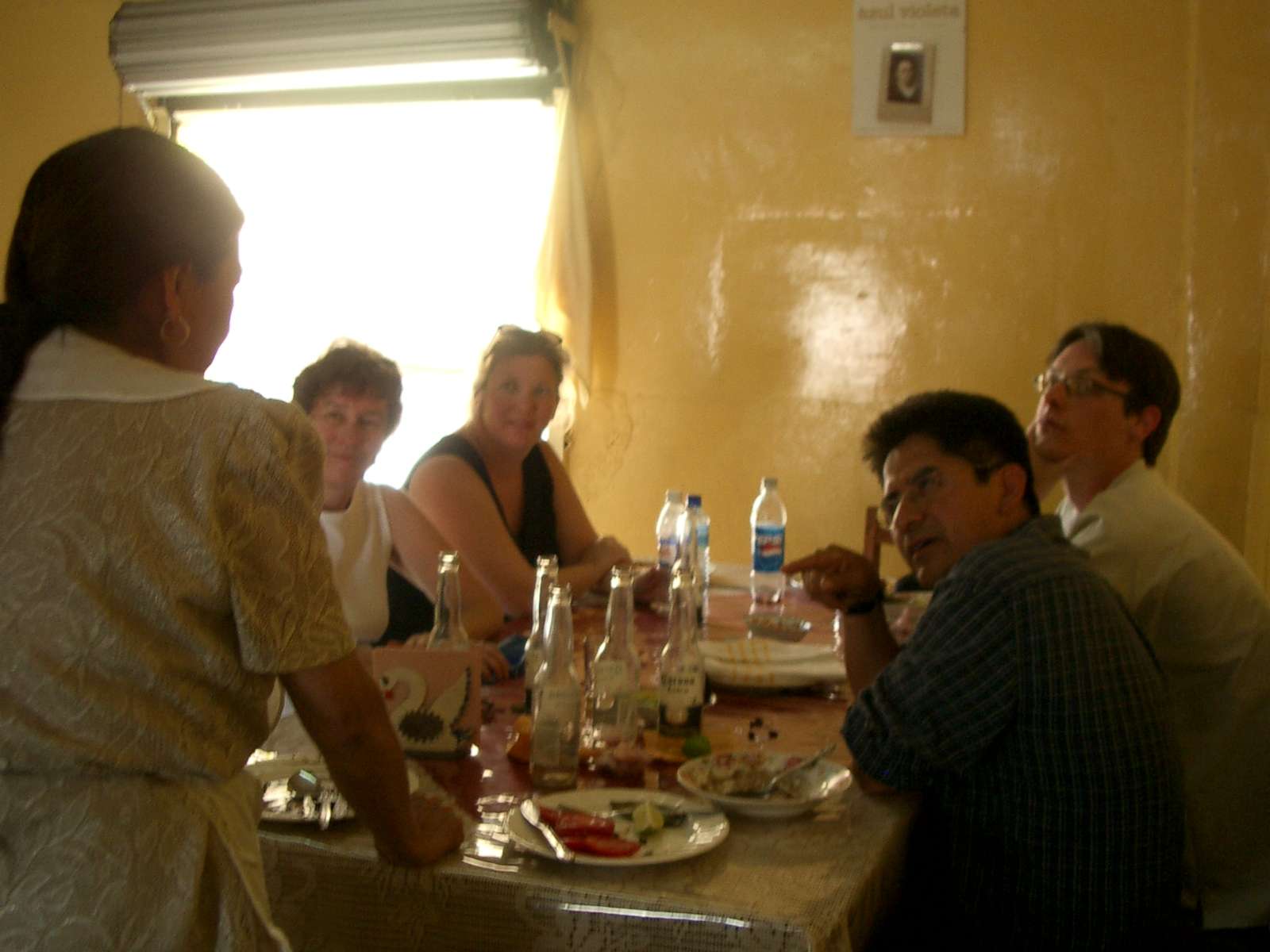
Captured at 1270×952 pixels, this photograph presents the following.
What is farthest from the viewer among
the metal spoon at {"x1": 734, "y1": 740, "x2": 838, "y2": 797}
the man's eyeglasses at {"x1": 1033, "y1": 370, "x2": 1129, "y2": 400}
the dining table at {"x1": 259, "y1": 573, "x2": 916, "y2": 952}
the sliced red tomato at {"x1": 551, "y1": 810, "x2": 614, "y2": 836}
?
the man's eyeglasses at {"x1": 1033, "y1": 370, "x2": 1129, "y2": 400}

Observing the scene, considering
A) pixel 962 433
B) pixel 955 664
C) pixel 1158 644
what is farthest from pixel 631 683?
pixel 1158 644

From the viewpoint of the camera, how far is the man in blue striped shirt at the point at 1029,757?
1.40m

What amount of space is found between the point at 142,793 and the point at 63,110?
156 inches

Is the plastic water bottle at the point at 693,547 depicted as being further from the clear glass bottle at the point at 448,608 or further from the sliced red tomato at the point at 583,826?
the sliced red tomato at the point at 583,826

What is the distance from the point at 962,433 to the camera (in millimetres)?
1663

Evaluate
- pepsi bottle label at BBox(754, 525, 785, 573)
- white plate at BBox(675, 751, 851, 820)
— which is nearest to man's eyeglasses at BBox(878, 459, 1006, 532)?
white plate at BBox(675, 751, 851, 820)

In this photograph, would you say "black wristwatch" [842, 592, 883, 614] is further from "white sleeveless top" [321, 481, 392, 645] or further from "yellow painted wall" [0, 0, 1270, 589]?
"yellow painted wall" [0, 0, 1270, 589]

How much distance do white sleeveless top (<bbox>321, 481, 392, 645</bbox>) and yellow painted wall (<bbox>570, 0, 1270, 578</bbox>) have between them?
183 cm

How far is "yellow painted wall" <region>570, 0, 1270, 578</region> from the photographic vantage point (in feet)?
11.2

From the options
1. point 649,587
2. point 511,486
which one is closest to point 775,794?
point 649,587

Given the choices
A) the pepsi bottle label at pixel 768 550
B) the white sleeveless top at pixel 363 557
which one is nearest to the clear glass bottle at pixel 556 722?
the white sleeveless top at pixel 363 557

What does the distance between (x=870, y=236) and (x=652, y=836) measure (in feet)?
9.29

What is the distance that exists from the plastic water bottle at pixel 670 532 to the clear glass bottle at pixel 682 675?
3.66 feet

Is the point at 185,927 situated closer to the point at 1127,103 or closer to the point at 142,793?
the point at 142,793
